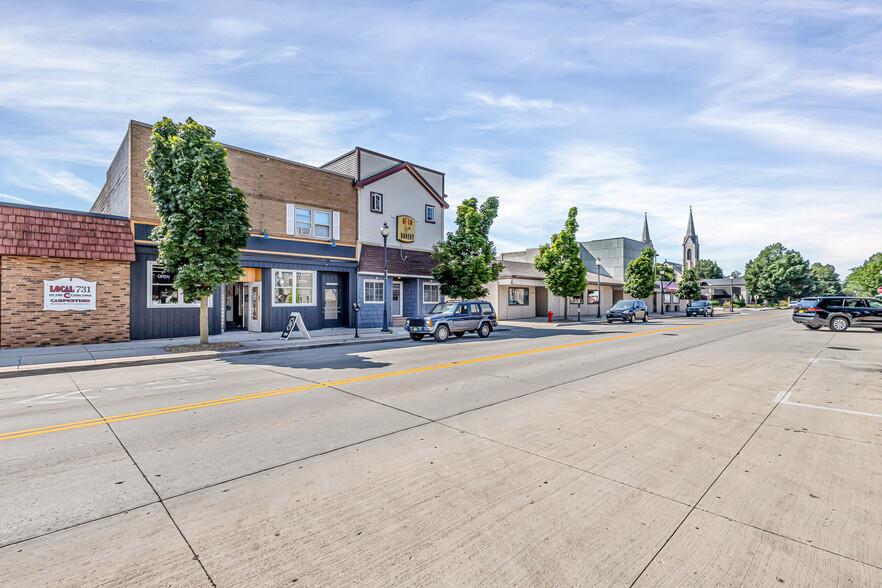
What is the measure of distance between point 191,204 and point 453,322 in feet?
34.8

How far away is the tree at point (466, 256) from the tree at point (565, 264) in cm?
687

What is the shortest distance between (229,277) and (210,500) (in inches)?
473

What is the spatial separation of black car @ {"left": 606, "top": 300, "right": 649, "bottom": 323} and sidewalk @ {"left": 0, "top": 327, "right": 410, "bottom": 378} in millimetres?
18478

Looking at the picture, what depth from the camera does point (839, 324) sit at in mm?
22000

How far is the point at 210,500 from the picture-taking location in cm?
367

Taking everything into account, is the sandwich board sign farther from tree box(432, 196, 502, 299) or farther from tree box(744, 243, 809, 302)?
tree box(744, 243, 809, 302)

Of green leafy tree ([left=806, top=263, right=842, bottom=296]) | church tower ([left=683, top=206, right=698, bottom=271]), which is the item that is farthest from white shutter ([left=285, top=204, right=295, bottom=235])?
green leafy tree ([left=806, top=263, right=842, bottom=296])

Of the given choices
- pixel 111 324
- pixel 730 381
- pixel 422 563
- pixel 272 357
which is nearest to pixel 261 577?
pixel 422 563

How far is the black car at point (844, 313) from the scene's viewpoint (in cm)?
2092

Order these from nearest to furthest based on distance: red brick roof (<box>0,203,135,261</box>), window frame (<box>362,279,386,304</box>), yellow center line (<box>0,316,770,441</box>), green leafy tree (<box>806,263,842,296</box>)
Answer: yellow center line (<box>0,316,770,441</box>)
red brick roof (<box>0,203,135,261</box>)
window frame (<box>362,279,386,304</box>)
green leafy tree (<box>806,263,842,296</box>)

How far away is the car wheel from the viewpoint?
71.5ft

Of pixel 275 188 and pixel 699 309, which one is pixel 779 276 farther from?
pixel 275 188

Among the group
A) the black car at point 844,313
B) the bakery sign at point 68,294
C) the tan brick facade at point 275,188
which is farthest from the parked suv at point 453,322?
the black car at point 844,313

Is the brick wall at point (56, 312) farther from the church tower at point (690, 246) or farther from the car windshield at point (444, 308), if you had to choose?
the church tower at point (690, 246)
